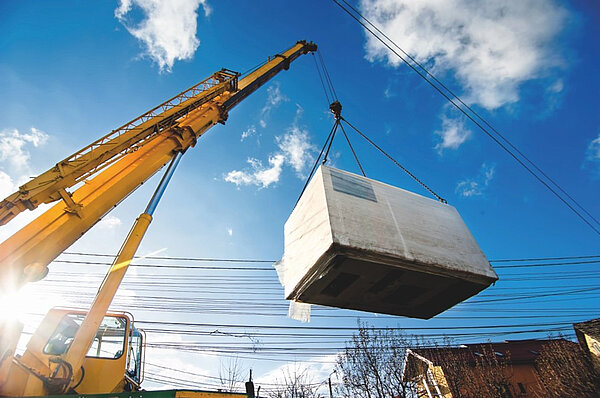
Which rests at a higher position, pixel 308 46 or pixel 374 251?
pixel 308 46

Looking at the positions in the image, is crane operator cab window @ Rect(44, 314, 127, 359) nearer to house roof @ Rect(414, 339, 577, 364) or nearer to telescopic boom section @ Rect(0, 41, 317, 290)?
telescopic boom section @ Rect(0, 41, 317, 290)

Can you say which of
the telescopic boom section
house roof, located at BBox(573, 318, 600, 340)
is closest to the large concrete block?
the telescopic boom section

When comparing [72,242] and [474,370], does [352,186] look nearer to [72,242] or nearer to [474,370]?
[72,242]

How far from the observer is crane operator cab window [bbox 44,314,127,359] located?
4594 millimetres

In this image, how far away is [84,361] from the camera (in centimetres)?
469

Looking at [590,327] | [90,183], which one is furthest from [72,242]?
[590,327]

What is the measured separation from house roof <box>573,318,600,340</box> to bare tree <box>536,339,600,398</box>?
999 millimetres

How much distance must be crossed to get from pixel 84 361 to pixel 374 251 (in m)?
4.99

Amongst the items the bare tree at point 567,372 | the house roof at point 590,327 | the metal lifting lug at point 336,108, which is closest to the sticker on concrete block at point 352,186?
the metal lifting lug at point 336,108

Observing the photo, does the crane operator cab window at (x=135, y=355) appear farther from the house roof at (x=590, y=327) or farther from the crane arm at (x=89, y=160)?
the house roof at (x=590, y=327)

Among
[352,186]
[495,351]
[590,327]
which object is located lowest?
[352,186]

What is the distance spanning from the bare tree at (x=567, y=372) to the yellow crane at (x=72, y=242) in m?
18.6

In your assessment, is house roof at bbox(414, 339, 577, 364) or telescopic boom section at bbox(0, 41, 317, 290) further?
house roof at bbox(414, 339, 577, 364)

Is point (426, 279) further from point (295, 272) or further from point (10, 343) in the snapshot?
point (10, 343)
